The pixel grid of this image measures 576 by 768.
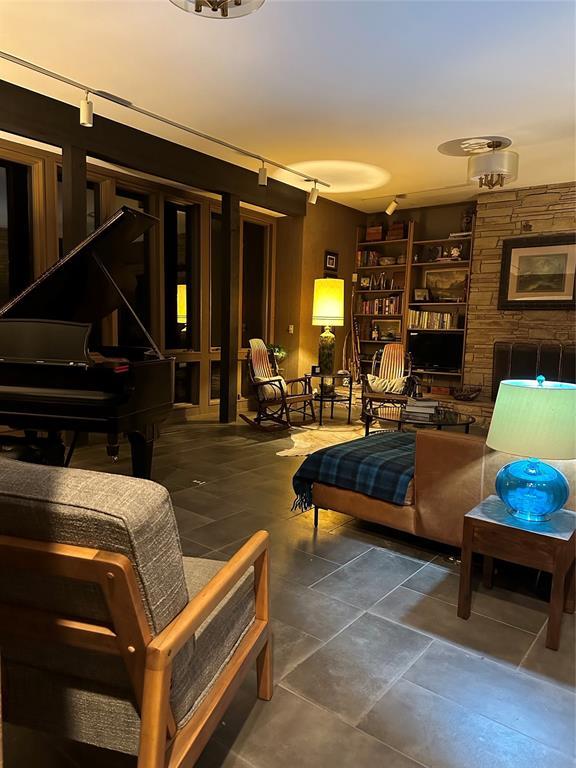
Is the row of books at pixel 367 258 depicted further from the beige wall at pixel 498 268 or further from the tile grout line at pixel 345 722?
the tile grout line at pixel 345 722

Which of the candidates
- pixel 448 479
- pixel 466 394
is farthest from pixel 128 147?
pixel 466 394

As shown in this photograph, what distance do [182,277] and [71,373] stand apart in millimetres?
3309

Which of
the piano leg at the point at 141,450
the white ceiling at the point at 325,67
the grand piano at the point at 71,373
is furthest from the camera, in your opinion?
the piano leg at the point at 141,450

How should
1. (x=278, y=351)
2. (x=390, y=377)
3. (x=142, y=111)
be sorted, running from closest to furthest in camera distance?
(x=142, y=111)
(x=390, y=377)
(x=278, y=351)

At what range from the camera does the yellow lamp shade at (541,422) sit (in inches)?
73.2

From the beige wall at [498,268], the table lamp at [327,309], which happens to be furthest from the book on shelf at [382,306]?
the table lamp at [327,309]

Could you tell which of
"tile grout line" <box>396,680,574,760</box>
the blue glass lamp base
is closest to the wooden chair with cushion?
"tile grout line" <box>396,680,574,760</box>

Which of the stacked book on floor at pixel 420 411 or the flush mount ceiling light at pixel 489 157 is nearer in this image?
the stacked book on floor at pixel 420 411

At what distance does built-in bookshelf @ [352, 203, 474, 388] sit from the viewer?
23.6 feet

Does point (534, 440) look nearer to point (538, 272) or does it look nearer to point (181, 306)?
point (181, 306)

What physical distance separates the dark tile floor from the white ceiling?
294 cm

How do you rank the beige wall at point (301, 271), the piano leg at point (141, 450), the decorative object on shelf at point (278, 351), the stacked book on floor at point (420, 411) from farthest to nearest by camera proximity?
the beige wall at point (301, 271) → the decorative object on shelf at point (278, 351) → the stacked book on floor at point (420, 411) → the piano leg at point (141, 450)

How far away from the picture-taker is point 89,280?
11.7 ft

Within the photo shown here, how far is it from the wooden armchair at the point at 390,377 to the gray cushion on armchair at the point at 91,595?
468 centimetres
